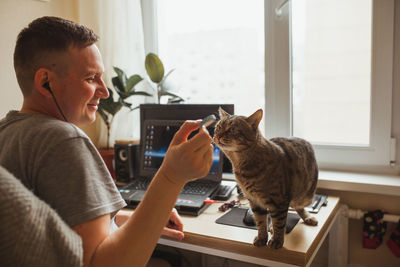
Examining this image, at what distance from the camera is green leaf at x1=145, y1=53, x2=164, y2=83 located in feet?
6.23

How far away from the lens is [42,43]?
68 centimetres

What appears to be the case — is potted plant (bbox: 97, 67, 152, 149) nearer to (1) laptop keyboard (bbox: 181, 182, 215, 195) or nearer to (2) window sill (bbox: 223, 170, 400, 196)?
(1) laptop keyboard (bbox: 181, 182, 215, 195)

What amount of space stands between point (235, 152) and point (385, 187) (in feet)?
2.72

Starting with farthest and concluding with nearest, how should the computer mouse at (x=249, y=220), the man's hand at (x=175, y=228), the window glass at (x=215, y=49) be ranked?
the window glass at (x=215, y=49)
the computer mouse at (x=249, y=220)
the man's hand at (x=175, y=228)

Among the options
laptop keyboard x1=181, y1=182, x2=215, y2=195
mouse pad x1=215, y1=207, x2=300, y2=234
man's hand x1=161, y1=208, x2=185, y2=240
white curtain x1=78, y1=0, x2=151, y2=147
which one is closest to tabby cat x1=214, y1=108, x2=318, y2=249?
mouse pad x1=215, y1=207, x2=300, y2=234

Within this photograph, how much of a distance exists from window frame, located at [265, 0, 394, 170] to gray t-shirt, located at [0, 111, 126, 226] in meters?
1.41

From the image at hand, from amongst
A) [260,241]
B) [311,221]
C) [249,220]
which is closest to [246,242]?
[260,241]

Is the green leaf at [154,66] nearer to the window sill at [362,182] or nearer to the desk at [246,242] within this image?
the desk at [246,242]

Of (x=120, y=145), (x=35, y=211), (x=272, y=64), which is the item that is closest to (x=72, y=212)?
(x=35, y=211)

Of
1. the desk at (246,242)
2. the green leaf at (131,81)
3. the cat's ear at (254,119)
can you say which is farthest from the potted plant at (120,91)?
the cat's ear at (254,119)

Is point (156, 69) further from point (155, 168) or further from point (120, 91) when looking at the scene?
point (155, 168)

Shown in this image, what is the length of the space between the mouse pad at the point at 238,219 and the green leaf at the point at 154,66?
0.94 m

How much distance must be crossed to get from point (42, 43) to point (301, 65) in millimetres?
1464

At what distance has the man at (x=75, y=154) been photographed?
58 centimetres
